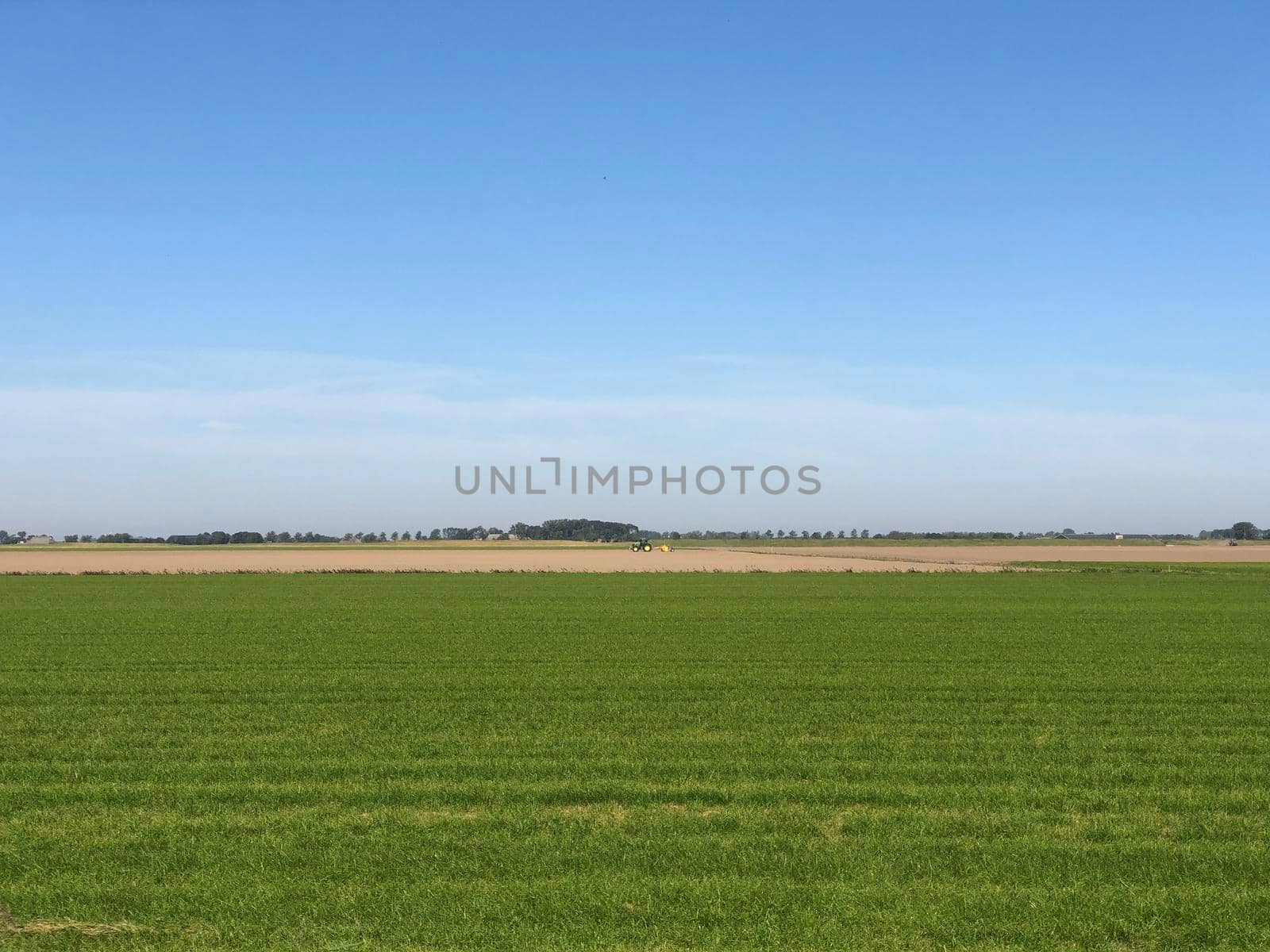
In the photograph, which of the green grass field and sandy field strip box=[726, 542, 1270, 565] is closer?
the green grass field

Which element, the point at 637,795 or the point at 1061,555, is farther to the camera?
A: the point at 1061,555

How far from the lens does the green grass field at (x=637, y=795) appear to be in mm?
7004

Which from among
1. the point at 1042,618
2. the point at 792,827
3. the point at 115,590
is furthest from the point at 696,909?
the point at 115,590

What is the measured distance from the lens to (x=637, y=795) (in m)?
9.92

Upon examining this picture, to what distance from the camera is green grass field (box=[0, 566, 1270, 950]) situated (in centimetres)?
700

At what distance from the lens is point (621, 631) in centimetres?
2509

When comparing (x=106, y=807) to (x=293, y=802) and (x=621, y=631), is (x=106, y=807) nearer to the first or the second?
(x=293, y=802)

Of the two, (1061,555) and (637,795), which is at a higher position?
(637,795)

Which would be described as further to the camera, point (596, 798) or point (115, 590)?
point (115, 590)

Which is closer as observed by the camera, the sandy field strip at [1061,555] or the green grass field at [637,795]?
the green grass field at [637,795]

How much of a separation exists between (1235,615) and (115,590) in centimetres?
4174

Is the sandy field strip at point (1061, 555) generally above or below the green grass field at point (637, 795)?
below

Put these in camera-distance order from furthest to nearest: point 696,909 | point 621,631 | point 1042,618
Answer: point 1042,618
point 621,631
point 696,909

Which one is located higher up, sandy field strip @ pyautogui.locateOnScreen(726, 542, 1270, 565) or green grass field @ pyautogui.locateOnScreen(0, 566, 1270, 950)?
green grass field @ pyautogui.locateOnScreen(0, 566, 1270, 950)
